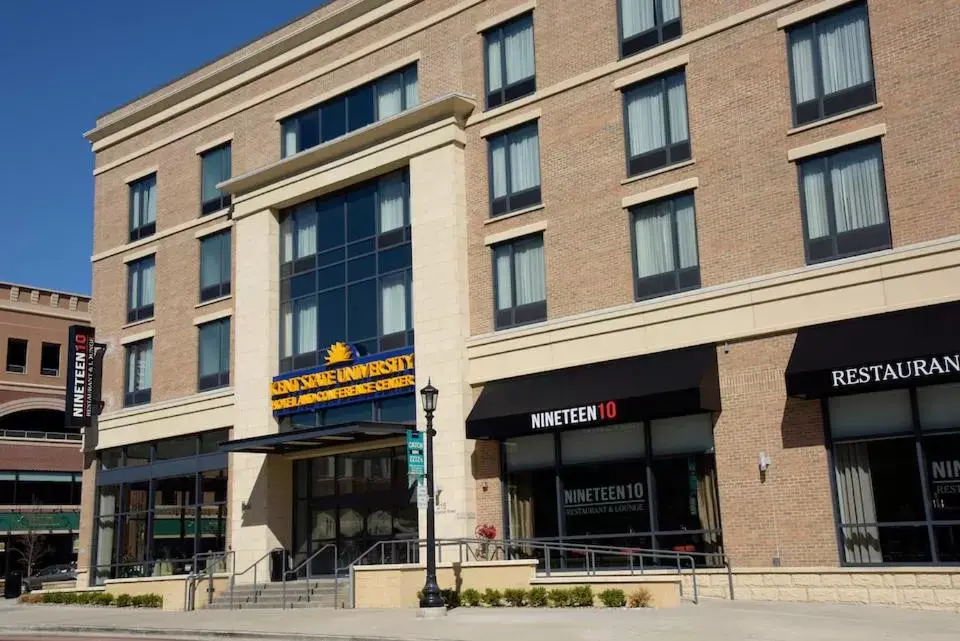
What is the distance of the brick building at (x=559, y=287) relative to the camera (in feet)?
74.4

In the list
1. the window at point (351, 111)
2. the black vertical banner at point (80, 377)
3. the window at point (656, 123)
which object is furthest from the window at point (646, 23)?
the black vertical banner at point (80, 377)

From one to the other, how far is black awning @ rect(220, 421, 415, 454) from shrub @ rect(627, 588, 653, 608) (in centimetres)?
906

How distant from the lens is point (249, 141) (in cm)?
3697

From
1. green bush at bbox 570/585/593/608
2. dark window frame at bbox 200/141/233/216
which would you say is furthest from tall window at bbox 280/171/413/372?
green bush at bbox 570/585/593/608

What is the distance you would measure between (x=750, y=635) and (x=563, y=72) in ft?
53.6

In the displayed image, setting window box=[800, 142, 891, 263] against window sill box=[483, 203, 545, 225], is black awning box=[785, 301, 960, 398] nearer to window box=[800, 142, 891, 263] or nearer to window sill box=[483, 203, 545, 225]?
window box=[800, 142, 891, 263]

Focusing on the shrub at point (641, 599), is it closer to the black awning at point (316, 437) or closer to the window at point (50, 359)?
the black awning at point (316, 437)

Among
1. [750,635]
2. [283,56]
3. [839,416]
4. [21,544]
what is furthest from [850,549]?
[21,544]

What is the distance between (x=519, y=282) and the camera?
2911 centimetres

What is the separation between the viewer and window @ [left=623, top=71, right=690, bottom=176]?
2656 centimetres

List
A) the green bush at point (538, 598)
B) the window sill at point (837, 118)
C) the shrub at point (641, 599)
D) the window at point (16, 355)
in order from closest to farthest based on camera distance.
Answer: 1. the shrub at point (641, 599)
2. the window sill at point (837, 118)
3. the green bush at point (538, 598)
4. the window at point (16, 355)

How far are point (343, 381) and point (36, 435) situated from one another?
1392 inches

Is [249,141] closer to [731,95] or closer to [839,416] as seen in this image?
[731,95]

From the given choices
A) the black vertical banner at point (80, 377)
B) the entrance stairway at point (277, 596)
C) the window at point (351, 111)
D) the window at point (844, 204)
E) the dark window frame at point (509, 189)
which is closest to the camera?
the window at point (844, 204)
